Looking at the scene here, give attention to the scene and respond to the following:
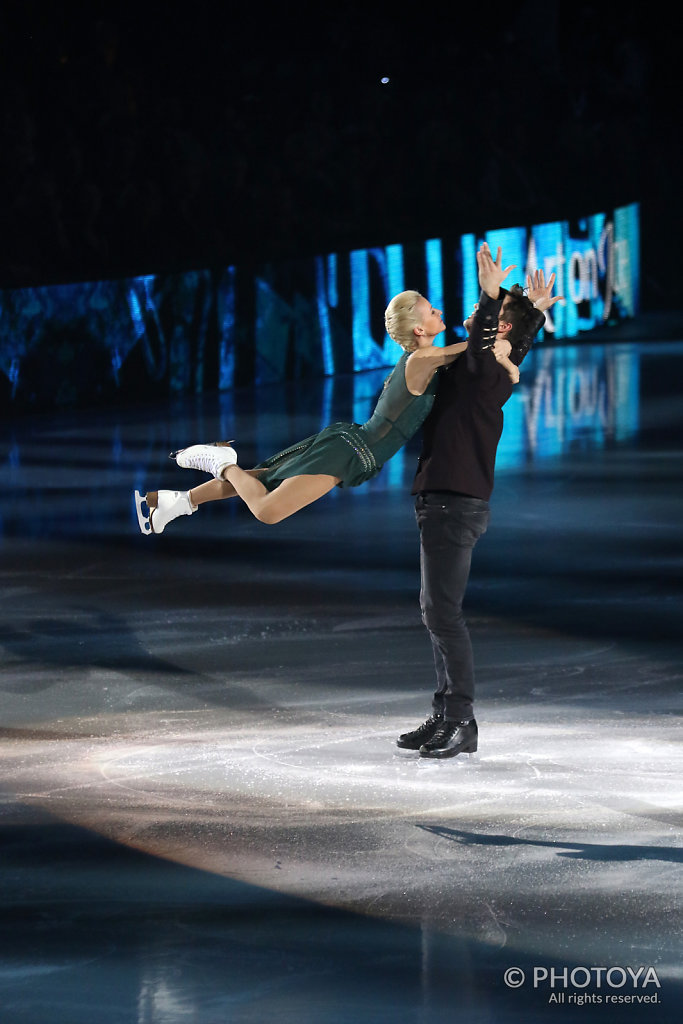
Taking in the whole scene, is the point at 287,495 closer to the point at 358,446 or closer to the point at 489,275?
the point at 358,446

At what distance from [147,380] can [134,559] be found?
1009 centimetres

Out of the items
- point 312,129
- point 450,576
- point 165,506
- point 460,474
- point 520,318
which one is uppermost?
point 312,129

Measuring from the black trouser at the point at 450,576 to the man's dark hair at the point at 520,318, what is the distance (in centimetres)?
67

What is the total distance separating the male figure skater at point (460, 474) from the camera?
21.9 ft

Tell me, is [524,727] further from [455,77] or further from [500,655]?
[455,77]

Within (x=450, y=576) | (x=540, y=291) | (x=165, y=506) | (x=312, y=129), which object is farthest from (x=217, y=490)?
(x=312, y=129)

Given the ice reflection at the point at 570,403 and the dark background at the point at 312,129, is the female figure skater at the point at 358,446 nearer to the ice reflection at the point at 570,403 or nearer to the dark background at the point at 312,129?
the ice reflection at the point at 570,403

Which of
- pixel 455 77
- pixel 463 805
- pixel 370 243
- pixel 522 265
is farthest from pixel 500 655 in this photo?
pixel 455 77

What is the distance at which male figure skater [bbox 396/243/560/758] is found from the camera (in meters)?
6.66

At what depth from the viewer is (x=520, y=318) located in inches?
270

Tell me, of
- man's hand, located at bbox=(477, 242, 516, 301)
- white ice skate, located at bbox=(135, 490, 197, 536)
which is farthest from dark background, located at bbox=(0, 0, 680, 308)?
man's hand, located at bbox=(477, 242, 516, 301)

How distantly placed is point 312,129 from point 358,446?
23.2 m

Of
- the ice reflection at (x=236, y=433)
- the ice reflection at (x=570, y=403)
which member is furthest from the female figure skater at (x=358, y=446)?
the ice reflection at (x=570, y=403)

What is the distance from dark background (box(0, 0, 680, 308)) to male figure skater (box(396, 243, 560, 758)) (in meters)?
14.4
